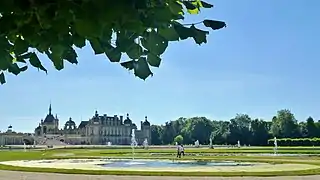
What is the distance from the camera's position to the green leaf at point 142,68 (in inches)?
134

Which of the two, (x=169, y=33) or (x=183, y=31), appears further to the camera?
(x=183, y=31)

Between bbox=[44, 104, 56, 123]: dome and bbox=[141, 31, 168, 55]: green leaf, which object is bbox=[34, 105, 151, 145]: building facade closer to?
bbox=[44, 104, 56, 123]: dome

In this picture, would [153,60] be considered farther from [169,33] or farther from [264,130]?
[264,130]

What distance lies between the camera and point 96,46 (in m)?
3.35

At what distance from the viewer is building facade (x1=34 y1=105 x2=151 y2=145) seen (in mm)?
159875

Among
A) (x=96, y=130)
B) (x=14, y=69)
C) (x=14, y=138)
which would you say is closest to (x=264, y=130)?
(x=96, y=130)

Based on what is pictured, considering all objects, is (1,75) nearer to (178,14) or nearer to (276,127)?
(178,14)

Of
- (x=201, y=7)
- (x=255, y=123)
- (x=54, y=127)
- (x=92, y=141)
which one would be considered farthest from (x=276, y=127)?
(x=201, y=7)

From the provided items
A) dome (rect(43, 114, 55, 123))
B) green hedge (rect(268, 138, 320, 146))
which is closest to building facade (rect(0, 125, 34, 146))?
dome (rect(43, 114, 55, 123))

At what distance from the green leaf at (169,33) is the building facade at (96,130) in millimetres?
154081

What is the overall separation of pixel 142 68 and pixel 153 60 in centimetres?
10

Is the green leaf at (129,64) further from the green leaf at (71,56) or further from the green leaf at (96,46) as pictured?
the green leaf at (71,56)

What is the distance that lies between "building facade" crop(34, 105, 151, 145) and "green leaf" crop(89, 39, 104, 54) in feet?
505

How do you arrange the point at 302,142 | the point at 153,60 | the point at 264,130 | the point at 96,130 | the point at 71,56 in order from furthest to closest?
the point at 96,130
the point at 264,130
the point at 302,142
the point at 71,56
the point at 153,60
